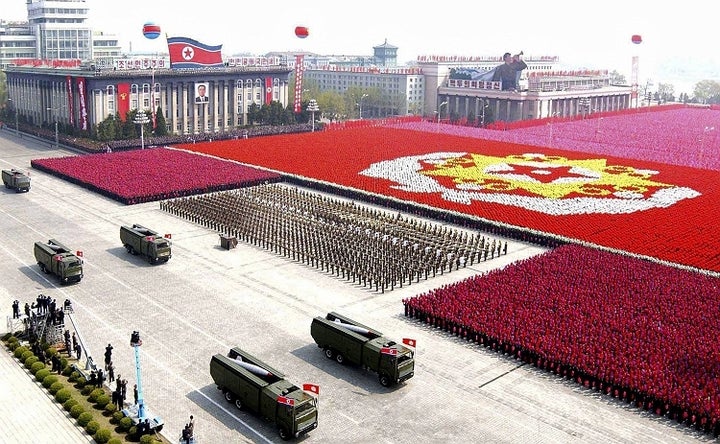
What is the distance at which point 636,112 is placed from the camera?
150m

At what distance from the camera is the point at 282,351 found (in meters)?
31.5

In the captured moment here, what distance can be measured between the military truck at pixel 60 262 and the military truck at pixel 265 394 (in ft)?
51.3

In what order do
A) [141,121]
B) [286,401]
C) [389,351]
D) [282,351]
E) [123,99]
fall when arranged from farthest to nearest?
1. [123,99]
2. [141,121]
3. [282,351]
4. [389,351]
5. [286,401]

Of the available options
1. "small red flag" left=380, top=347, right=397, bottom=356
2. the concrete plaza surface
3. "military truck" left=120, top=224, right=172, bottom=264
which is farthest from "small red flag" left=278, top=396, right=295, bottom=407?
"military truck" left=120, top=224, right=172, bottom=264

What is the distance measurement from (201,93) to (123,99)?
12557 mm

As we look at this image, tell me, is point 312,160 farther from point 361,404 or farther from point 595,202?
point 361,404

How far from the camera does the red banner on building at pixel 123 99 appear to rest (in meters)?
98.9

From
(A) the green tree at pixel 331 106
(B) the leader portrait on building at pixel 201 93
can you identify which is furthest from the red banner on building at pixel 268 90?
(A) the green tree at pixel 331 106

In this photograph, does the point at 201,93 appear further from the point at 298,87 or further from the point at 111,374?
the point at 111,374

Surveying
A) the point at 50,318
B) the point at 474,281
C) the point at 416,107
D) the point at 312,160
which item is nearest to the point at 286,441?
the point at 50,318

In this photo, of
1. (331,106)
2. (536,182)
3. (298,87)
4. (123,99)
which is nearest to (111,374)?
(536,182)

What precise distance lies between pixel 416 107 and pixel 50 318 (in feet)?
436

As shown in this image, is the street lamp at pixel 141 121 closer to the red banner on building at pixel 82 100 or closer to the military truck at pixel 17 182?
the red banner on building at pixel 82 100

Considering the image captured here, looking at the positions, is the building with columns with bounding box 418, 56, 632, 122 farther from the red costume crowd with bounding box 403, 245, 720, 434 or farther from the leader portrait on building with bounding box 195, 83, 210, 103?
the red costume crowd with bounding box 403, 245, 720, 434
